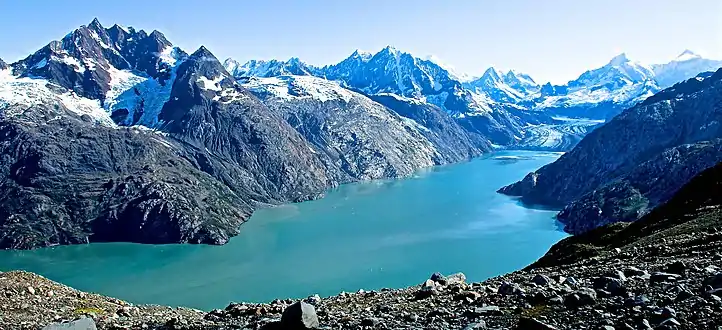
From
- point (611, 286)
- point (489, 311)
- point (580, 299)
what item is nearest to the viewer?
point (580, 299)

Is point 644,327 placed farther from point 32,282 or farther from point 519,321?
A: point 32,282

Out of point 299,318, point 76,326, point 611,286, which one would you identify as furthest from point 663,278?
point 76,326

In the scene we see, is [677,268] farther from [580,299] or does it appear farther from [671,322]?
[671,322]

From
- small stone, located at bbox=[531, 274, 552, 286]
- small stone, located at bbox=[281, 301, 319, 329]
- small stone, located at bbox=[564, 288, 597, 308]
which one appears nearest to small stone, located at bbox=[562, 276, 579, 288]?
small stone, located at bbox=[531, 274, 552, 286]

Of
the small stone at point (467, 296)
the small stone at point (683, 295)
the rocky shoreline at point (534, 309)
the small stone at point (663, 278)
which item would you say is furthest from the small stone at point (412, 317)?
the small stone at point (663, 278)

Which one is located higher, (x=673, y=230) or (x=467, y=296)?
(x=467, y=296)

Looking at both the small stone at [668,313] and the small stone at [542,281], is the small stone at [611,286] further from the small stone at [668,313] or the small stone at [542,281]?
the small stone at [668,313]
